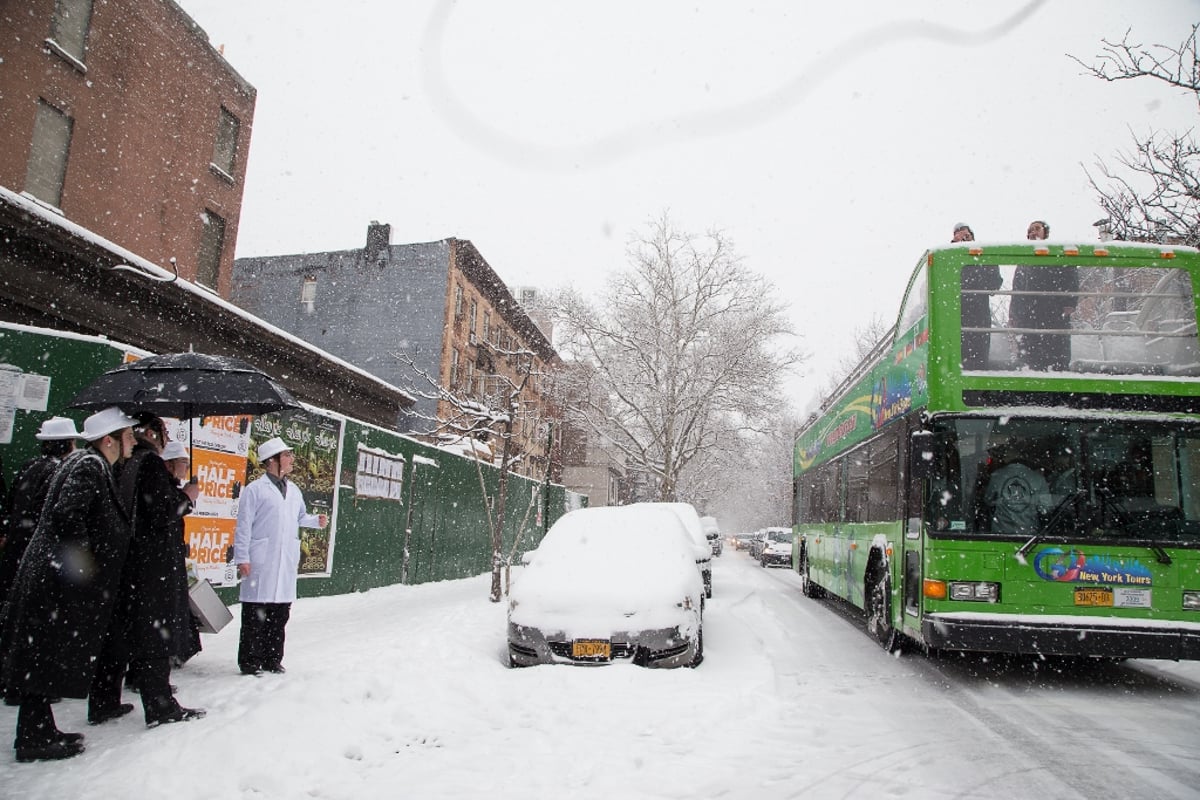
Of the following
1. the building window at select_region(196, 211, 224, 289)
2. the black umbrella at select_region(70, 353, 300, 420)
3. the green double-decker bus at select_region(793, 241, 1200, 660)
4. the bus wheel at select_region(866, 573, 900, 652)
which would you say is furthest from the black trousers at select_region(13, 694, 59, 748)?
the building window at select_region(196, 211, 224, 289)

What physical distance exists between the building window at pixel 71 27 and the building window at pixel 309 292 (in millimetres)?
20623

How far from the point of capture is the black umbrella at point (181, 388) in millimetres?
5422

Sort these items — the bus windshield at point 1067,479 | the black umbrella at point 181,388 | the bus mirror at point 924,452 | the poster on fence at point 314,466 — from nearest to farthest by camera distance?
the black umbrella at point 181,388 < the bus windshield at point 1067,479 < the bus mirror at point 924,452 < the poster on fence at point 314,466

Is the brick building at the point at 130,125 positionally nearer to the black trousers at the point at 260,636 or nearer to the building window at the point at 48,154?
the building window at the point at 48,154

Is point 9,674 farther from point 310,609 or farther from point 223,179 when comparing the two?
point 223,179

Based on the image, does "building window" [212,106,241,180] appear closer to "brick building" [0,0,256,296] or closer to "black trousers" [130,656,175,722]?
"brick building" [0,0,256,296]

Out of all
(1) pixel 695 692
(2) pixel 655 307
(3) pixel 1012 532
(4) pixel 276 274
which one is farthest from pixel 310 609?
(4) pixel 276 274

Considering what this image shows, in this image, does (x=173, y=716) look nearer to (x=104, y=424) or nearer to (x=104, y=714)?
(x=104, y=714)

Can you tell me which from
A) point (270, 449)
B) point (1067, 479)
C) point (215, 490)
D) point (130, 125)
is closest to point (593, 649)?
point (270, 449)

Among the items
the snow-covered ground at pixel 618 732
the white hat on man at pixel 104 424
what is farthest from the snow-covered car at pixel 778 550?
the white hat on man at pixel 104 424

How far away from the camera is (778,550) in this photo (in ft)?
107

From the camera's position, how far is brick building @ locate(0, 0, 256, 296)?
619 inches

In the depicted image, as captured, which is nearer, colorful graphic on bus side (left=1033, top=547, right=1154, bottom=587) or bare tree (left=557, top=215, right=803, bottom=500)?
colorful graphic on bus side (left=1033, top=547, right=1154, bottom=587)

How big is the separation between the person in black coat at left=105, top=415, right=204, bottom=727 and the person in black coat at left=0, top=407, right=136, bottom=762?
317mm
